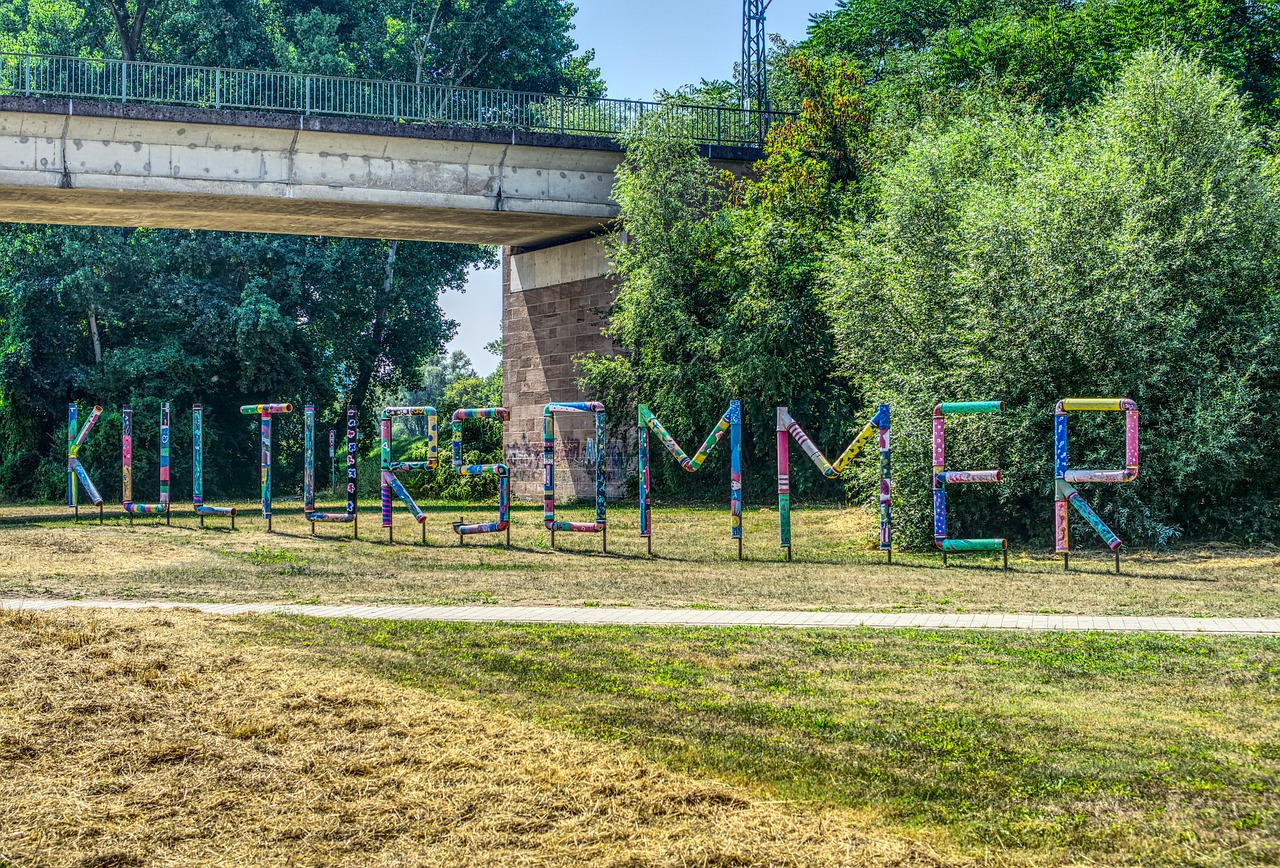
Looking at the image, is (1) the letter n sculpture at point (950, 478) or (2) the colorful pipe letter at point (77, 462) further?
(2) the colorful pipe letter at point (77, 462)

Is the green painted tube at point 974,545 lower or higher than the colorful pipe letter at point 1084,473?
lower

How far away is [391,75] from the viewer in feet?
153

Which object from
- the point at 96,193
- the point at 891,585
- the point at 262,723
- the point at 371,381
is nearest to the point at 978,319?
the point at 891,585

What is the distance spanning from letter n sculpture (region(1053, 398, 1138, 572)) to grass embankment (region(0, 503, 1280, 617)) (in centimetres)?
42

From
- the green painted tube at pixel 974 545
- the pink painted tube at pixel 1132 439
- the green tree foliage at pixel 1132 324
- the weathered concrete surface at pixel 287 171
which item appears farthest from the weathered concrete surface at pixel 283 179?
the pink painted tube at pixel 1132 439

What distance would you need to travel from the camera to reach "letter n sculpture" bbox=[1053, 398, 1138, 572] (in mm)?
15258

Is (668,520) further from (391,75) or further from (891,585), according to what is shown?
(391,75)

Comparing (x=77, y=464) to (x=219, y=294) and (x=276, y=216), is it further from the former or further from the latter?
(x=219, y=294)

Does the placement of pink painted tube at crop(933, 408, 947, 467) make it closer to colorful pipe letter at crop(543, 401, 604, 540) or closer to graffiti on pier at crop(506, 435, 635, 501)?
colorful pipe letter at crop(543, 401, 604, 540)

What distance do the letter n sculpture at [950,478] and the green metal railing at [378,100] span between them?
51.6 ft

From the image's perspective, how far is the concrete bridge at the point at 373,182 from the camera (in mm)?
26172

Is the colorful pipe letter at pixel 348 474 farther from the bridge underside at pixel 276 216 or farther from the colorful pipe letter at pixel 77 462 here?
the bridge underside at pixel 276 216

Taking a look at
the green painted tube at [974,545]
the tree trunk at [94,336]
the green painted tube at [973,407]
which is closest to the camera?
the green painted tube at [974,545]

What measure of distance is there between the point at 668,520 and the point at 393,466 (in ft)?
22.1
